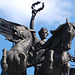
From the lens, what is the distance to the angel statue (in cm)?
811

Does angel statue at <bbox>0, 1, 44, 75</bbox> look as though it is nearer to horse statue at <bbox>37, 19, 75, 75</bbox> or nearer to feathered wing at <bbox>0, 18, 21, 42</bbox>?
feathered wing at <bbox>0, 18, 21, 42</bbox>

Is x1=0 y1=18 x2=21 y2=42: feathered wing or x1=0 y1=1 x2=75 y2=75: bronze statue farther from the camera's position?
x1=0 y1=18 x2=21 y2=42: feathered wing

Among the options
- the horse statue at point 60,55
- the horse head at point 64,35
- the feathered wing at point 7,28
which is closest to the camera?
the horse statue at point 60,55

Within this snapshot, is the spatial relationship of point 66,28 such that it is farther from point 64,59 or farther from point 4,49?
point 4,49

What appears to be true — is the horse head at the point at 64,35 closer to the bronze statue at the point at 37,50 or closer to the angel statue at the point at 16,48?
the bronze statue at the point at 37,50

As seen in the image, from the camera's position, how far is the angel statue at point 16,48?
26.6 ft

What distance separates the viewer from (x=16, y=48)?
8.59 m

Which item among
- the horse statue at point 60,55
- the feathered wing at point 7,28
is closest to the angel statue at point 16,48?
the feathered wing at point 7,28

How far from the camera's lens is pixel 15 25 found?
31.3 ft

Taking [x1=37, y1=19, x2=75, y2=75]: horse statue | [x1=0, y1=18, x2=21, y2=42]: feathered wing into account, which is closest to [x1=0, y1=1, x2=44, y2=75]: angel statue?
[x1=0, y1=18, x2=21, y2=42]: feathered wing

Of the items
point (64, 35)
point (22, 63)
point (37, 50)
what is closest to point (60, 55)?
point (64, 35)

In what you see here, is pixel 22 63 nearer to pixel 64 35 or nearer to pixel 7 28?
pixel 64 35

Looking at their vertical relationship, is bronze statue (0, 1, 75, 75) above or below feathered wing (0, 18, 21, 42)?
below

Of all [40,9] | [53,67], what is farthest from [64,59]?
[40,9]
